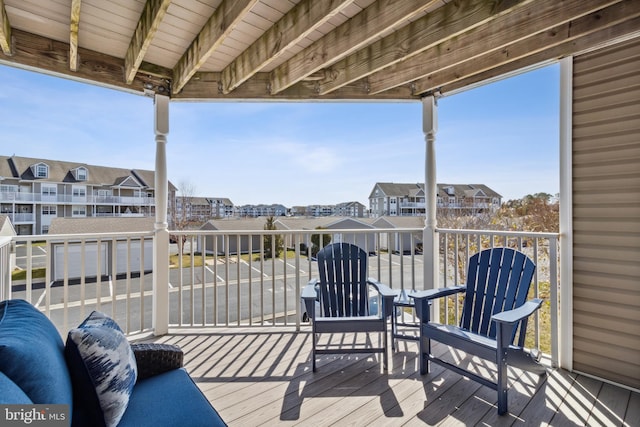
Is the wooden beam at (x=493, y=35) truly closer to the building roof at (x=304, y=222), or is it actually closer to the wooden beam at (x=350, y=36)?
the wooden beam at (x=350, y=36)

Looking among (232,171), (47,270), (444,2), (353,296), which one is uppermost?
(444,2)

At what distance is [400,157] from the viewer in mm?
7230

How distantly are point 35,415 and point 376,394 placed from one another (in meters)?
1.88

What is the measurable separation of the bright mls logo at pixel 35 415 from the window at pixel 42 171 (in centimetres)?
271

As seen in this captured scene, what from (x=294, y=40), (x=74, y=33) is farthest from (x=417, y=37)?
(x=74, y=33)

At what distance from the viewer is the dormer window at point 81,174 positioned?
3.04m

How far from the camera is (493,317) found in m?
1.98

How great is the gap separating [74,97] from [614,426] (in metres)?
5.90

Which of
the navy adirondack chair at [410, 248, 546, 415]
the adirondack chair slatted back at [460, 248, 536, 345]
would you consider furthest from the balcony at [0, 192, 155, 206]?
the adirondack chair slatted back at [460, 248, 536, 345]

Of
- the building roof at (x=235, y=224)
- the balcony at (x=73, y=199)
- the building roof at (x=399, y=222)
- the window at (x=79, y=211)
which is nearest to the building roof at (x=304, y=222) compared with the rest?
the building roof at (x=235, y=224)

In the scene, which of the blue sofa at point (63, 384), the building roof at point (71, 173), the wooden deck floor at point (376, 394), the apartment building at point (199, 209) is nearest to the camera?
the blue sofa at point (63, 384)

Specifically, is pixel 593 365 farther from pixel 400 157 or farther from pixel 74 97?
pixel 74 97

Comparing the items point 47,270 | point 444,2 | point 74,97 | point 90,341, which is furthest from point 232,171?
point 90,341

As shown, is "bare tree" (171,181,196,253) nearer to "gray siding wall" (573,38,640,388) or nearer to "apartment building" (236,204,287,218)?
"apartment building" (236,204,287,218)
